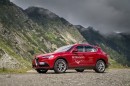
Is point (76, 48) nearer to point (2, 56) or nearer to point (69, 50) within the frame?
point (69, 50)

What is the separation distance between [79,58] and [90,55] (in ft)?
3.62

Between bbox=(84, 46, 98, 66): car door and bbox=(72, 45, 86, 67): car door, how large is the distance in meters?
0.33

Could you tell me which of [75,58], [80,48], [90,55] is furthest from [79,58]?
[90,55]

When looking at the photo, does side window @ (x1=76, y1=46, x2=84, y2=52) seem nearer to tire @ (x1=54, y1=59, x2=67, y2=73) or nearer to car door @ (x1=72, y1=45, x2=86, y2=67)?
car door @ (x1=72, y1=45, x2=86, y2=67)

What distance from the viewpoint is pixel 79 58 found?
21.5 m

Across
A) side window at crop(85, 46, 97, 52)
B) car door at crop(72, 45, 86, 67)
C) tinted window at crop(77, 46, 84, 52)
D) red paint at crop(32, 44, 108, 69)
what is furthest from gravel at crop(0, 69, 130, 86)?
side window at crop(85, 46, 97, 52)

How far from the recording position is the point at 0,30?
550 feet

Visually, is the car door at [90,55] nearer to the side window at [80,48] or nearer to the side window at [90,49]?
the side window at [90,49]

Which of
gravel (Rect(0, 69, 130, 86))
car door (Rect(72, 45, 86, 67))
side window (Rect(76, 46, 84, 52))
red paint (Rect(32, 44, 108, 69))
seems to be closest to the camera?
gravel (Rect(0, 69, 130, 86))

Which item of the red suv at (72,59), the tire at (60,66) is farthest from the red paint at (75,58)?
the tire at (60,66)

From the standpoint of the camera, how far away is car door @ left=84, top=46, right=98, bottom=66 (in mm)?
21969

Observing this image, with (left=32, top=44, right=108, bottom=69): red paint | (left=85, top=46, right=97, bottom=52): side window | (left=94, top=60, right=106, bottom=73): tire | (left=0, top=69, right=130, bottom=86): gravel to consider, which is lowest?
(left=0, top=69, right=130, bottom=86): gravel

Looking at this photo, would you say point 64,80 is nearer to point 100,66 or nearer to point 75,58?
point 75,58

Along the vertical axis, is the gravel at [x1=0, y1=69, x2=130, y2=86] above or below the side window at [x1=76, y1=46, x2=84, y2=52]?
below
